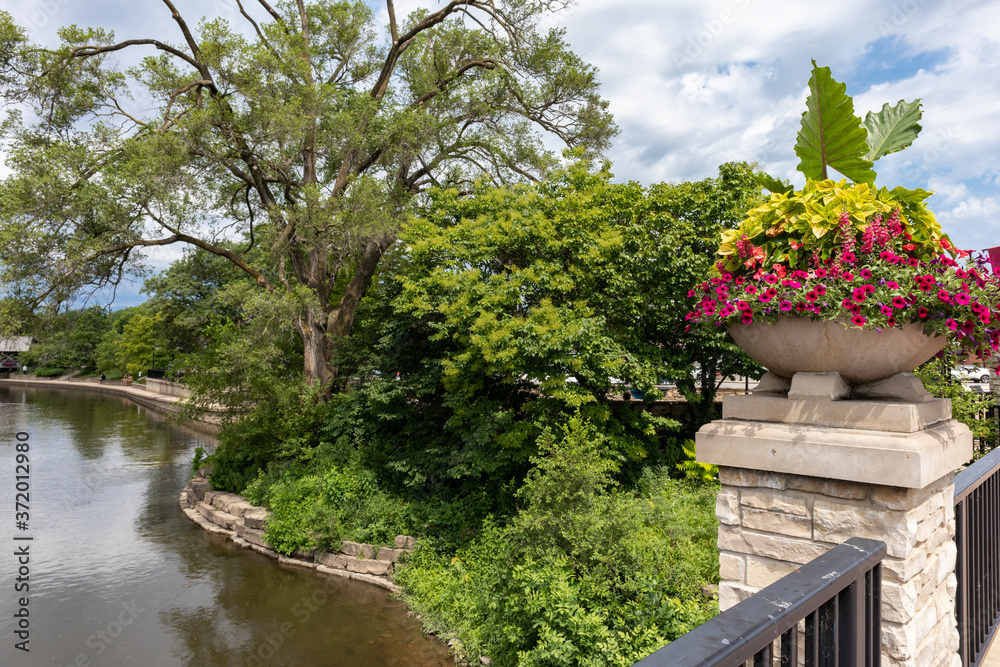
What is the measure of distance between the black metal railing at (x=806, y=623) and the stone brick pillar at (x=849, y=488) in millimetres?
373

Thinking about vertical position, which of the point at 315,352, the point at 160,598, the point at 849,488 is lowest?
the point at 160,598

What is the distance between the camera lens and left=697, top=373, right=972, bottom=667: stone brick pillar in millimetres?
2125

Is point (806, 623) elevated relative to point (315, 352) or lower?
lower

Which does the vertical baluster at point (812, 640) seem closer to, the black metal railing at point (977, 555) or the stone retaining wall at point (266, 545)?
the black metal railing at point (977, 555)

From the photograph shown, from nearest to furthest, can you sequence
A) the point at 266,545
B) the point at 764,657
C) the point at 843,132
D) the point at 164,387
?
the point at 764,657
the point at 843,132
the point at 266,545
the point at 164,387

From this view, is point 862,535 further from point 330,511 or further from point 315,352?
point 315,352

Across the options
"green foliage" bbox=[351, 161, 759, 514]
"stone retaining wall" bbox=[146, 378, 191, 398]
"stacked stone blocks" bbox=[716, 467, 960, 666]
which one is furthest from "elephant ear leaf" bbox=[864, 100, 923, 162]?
"stone retaining wall" bbox=[146, 378, 191, 398]

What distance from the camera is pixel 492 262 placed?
10.5 meters

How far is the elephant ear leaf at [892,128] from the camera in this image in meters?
2.79

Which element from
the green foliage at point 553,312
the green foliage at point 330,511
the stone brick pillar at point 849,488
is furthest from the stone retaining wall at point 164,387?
the stone brick pillar at point 849,488

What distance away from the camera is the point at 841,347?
228 cm

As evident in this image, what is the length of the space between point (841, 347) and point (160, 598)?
10191 mm

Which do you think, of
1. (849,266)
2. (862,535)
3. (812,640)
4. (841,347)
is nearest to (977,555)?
(862,535)

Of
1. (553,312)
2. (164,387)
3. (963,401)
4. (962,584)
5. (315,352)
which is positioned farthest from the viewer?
(164,387)
